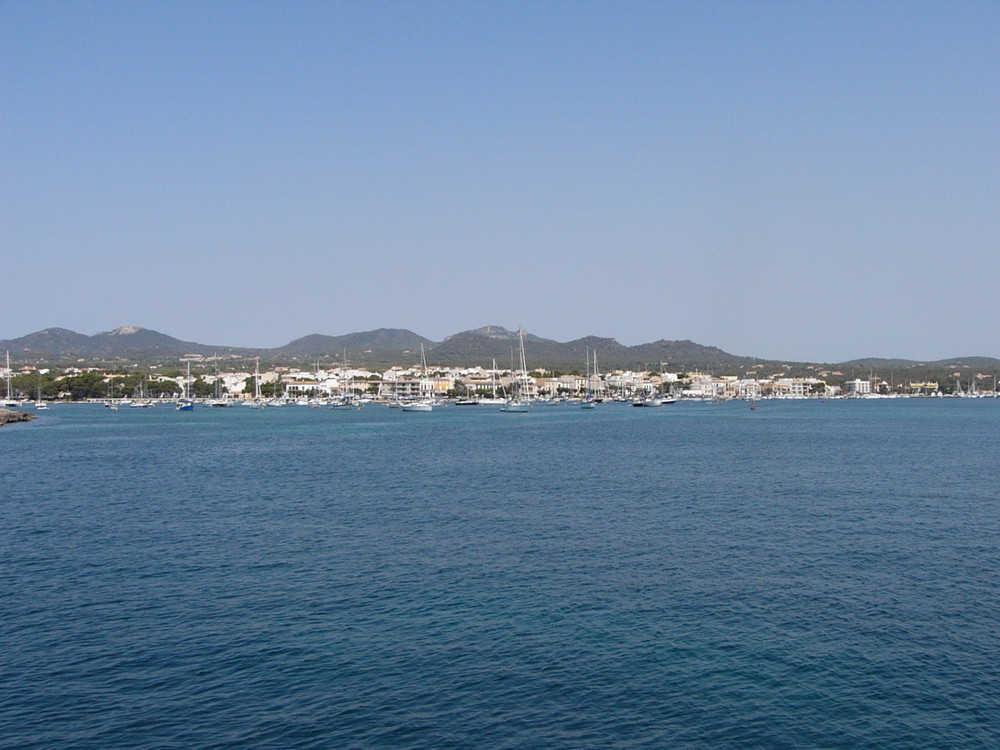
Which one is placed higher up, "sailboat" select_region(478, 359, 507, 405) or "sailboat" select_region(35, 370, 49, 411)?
"sailboat" select_region(35, 370, 49, 411)

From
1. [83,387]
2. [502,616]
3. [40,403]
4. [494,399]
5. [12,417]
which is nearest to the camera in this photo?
[502,616]

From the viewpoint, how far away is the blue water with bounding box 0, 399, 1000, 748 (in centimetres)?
1209

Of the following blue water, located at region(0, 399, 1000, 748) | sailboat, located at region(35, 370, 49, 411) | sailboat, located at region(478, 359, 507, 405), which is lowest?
blue water, located at region(0, 399, 1000, 748)

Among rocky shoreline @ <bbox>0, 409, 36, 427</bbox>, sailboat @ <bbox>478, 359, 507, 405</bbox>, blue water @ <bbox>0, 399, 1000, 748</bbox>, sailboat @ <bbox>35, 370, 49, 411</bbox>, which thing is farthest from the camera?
sailboat @ <bbox>478, 359, 507, 405</bbox>

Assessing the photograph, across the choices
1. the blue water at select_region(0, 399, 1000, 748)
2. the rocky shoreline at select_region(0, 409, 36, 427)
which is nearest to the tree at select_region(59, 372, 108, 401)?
the rocky shoreline at select_region(0, 409, 36, 427)

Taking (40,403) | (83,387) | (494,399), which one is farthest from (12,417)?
(494,399)

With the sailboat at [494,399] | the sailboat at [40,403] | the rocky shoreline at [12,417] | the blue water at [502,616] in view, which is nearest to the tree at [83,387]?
the sailboat at [40,403]

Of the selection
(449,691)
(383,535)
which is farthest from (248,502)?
(449,691)

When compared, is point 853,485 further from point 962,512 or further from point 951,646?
point 951,646

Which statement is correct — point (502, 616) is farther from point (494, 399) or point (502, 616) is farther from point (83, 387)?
point (83, 387)

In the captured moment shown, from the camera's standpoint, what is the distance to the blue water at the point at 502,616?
12.1 m

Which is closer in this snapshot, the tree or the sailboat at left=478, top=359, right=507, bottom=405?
the sailboat at left=478, top=359, right=507, bottom=405

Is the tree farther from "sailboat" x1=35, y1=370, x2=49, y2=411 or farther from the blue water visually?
the blue water

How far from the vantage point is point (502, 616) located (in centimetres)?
1648
